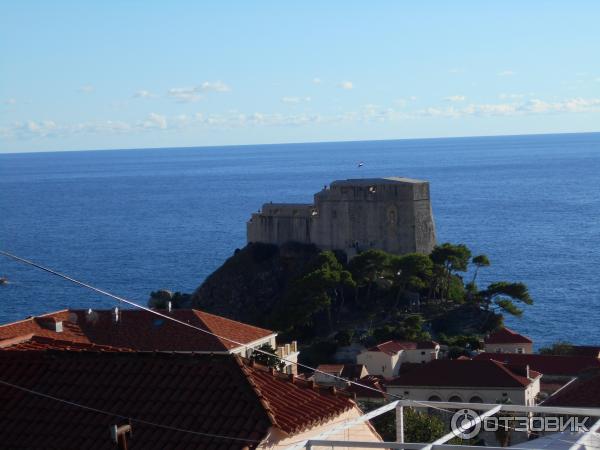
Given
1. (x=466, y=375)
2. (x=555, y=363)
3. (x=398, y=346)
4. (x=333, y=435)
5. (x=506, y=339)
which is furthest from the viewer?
(x=506, y=339)

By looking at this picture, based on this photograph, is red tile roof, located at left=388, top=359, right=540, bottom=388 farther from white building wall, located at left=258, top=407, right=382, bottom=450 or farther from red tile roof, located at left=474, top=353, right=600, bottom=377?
white building wall, located at left=258, top=407, right=382, bottom=450

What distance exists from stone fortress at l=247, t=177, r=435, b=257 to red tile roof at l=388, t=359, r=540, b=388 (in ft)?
75.9

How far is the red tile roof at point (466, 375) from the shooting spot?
32.1 m

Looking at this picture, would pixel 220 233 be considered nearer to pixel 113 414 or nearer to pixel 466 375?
pixel 466 375

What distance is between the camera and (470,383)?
106ft

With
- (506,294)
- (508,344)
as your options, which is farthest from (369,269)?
(508,344)

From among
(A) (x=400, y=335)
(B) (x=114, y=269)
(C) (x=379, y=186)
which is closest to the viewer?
(A) (x=400, y=335)

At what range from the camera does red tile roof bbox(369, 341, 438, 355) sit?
39.9m

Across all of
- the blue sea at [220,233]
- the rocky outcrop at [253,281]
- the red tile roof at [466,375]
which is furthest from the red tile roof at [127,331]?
the rocky outcrop at [253,281]

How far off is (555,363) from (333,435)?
29341 millimetres

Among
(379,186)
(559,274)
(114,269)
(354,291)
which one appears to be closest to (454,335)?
(354,291)

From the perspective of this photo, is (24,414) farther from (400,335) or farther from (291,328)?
(291,328)

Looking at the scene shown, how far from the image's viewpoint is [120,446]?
6.36 metres

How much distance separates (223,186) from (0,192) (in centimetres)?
3673
